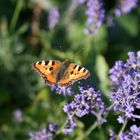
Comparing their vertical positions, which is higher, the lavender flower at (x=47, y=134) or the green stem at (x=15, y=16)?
the green stem at (x=15, y=16)

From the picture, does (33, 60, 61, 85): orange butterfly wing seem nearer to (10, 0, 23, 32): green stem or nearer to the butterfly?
the butterfly

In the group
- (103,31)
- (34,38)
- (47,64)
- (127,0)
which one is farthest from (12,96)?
(47,64)

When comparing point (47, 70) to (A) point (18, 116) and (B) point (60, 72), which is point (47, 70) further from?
(A) point (18, 116)

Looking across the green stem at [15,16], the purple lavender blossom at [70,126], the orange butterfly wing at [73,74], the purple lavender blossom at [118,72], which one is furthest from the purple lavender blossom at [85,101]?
the green stem at [15,16]

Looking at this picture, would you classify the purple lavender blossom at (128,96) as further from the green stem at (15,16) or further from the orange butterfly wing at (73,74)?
the green stem at (15,16)

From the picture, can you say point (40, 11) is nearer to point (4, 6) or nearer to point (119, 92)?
point (4, 6)

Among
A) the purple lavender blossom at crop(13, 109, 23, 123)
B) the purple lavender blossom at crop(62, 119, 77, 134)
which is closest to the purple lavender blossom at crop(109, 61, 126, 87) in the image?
the purple lavender blossom at crop(62, 119, 77, 134)

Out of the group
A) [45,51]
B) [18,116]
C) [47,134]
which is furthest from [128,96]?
[45,51]
